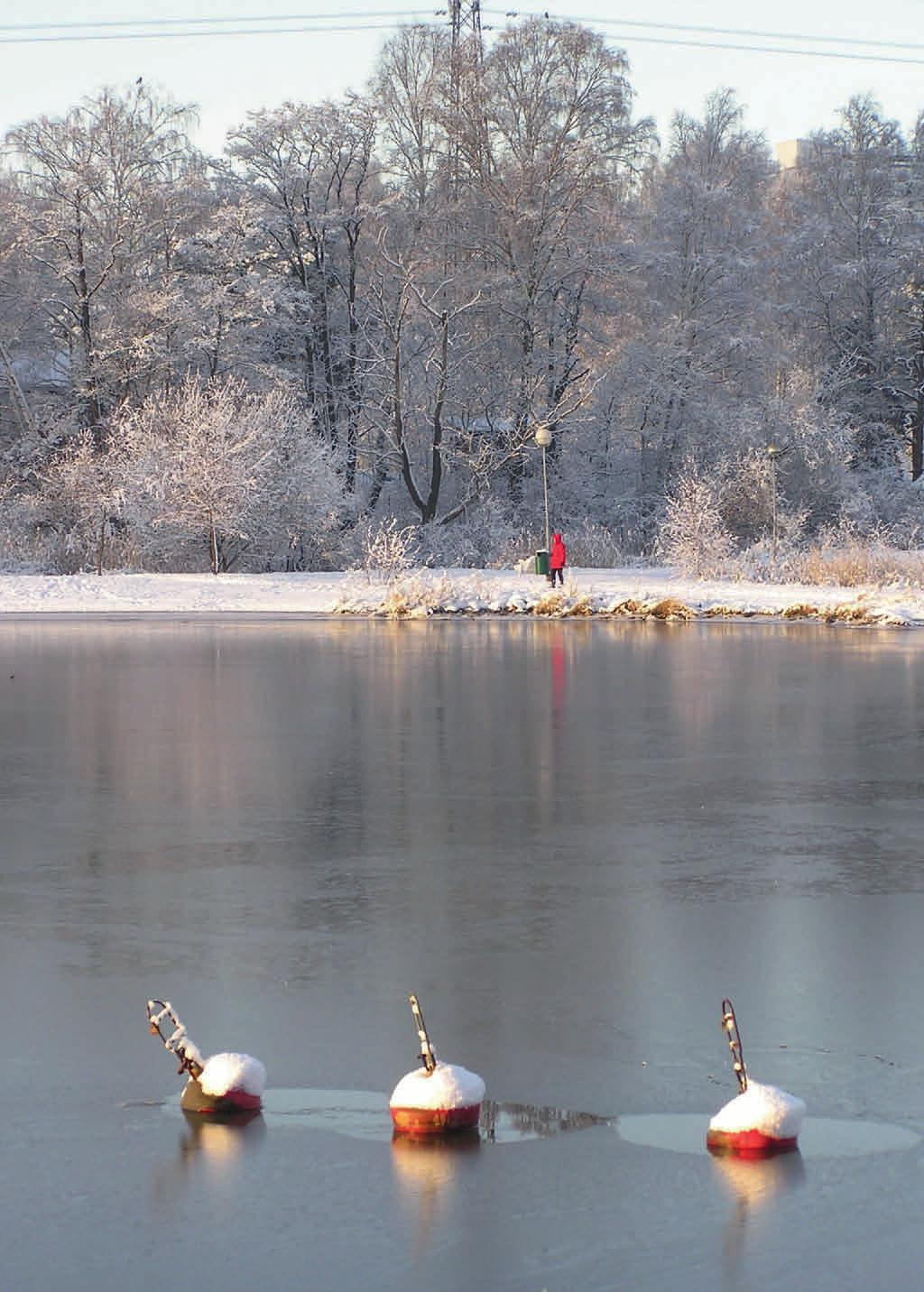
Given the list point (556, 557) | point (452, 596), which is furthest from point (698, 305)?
point (452, 596)

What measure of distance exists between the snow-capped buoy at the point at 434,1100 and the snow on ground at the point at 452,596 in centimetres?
2660

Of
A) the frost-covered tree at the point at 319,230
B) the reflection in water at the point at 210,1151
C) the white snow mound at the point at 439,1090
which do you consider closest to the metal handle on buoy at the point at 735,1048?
the white snow mound at the point at 439,1090

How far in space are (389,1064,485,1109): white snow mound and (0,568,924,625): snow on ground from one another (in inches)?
1047

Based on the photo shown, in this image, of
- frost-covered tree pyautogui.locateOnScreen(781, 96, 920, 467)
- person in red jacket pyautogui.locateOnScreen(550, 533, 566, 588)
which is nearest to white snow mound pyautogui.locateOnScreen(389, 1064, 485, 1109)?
person in red jacket pyautogui.locateOnScreen(550, 533, 566, 588)

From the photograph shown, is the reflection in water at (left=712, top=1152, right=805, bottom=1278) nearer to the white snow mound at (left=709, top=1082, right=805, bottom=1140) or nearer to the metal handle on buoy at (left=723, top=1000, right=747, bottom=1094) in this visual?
the white snow mound at (left=709, top=1082, right=805, bottom=1140)

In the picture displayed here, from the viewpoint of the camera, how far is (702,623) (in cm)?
3209

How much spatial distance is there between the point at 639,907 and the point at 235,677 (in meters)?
13.1

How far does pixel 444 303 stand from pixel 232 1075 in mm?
54688

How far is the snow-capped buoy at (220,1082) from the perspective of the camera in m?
5.50

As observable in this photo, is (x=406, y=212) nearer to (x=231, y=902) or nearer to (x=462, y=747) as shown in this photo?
(x=462, y=747)

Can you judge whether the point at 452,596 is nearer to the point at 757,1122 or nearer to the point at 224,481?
the point at 224,481

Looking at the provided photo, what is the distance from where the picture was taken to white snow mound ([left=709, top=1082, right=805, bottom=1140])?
16.8 ft

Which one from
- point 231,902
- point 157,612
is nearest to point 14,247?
point 157,612

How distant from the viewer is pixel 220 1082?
18.0 ft
